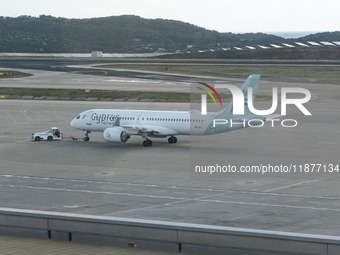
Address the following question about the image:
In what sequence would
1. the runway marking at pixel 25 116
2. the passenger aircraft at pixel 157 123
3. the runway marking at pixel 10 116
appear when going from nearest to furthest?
the passenger aircraft at pixel 157 123 → the runway marking at pixel 10 116 → the runway marking at pixel 25 116

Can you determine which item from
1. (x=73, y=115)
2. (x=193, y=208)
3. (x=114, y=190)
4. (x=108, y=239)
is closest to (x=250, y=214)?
(x=193, y=208)

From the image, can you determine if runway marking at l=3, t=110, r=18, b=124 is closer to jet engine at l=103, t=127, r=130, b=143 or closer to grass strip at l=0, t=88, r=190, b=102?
grass strip at l=0, t=88, r=190, b=102

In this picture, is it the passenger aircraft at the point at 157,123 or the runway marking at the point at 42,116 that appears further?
the runway marking at the point at 42,116

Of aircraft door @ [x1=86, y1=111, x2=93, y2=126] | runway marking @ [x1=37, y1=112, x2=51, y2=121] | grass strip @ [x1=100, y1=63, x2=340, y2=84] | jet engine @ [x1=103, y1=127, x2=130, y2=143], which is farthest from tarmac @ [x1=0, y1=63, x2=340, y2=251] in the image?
grass strip @ [x1=100, y1=63, x2=340, y2=84]

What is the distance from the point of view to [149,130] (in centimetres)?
7312

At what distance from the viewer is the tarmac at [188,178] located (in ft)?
141

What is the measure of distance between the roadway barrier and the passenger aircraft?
41.8 meters

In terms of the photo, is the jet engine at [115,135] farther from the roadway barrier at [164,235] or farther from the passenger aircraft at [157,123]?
the roadway barrier at [164,235]

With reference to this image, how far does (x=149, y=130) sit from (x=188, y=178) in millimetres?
17735

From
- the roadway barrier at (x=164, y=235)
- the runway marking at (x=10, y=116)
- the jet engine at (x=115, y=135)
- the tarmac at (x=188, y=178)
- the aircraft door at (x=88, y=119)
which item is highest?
the roadway barrier at (x=164, y=235)

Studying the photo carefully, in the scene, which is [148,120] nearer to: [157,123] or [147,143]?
[157,123]

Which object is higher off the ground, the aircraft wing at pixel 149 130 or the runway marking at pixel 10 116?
the aircraft wing at pixel 149 130

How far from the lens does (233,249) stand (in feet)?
77.3

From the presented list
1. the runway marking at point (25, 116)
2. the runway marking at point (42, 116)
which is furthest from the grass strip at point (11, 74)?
the runway marking at point (42, 116)
